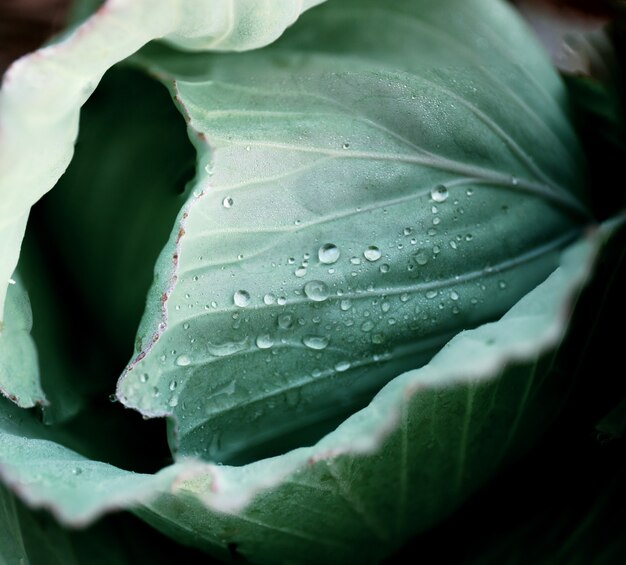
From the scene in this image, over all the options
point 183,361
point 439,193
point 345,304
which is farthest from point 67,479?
point 439,193

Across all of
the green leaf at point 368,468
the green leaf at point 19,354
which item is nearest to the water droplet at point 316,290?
the green leaf at point 368,468

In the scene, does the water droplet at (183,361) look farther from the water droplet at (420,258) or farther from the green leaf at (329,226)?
the water droplet at (420,258)

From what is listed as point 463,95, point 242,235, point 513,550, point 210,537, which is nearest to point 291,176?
A: point 242,235

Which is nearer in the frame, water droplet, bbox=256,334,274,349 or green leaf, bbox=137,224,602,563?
green leaf, bbox=137,224,602,563

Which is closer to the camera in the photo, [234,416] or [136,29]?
[136,29]

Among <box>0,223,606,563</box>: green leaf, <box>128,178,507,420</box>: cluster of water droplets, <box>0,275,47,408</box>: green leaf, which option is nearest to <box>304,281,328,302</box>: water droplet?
<box>128,178,507,420</box>: cluster of water droplets

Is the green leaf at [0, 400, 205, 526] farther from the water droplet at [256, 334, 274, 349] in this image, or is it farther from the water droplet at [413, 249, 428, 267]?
the water droplet at [413, 249, 428, 267]

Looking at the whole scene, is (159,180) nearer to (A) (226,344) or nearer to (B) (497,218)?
(A) (226,344)
